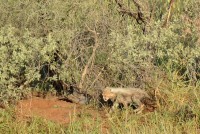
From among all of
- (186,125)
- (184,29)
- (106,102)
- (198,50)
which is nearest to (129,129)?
(186,125)

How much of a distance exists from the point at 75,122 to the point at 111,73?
130cm

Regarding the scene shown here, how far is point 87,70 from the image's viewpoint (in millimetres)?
6133

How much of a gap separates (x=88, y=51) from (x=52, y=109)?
103cm

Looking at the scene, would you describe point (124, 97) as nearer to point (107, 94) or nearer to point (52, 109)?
point (107, 94)

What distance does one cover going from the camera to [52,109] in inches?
229

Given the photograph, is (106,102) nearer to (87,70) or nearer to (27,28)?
(87,70)

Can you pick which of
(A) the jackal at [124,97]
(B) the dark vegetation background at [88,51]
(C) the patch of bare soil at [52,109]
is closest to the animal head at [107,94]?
(A) the jackal at [124,97]

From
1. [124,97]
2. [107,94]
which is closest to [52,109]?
[107,94]

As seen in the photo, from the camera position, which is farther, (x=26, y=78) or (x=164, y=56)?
(x=164, y=56)

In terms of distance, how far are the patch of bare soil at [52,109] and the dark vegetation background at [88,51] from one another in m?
0.20

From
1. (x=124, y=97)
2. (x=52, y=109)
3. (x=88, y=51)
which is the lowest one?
(x=52, y=109)

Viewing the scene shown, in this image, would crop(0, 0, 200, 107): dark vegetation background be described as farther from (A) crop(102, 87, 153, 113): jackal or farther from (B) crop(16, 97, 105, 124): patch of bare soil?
(A) crop(102, 87, 153, 113): jackal

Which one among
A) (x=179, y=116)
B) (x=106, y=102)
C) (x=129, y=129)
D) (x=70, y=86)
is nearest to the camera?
(x=129, y=129)

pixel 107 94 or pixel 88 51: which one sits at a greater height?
pixel 88 51
